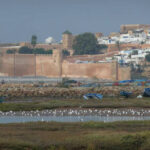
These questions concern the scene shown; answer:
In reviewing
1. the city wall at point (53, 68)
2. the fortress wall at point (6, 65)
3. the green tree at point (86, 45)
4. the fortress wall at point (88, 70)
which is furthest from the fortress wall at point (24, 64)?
the green tree at point (86, 45)

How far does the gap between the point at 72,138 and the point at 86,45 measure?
2348 inches

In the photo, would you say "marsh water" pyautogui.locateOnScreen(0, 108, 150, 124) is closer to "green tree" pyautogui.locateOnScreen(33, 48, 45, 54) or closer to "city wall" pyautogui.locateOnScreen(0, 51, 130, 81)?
"city wall" pyautogui.locateOnScreen(0, 51, 130, 81)

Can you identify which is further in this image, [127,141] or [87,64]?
[87,64]

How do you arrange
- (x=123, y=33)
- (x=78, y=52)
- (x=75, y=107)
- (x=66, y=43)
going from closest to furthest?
(x=75, y=107)
(x=78, y=52)
(x=66, y=43)
(x=123, y=33)

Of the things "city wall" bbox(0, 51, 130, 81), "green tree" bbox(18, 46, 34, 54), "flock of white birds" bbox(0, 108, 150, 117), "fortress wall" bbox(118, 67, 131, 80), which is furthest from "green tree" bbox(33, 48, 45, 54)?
"flock of white birds" bbox(0, 108, 150, 117)

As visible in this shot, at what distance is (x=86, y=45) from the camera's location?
7256cm

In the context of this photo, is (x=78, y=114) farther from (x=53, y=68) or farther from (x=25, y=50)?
(x=25, y=50)

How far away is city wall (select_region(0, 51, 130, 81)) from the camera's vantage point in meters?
52.5

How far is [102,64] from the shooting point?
2080 inches

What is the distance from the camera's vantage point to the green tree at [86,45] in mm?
71812

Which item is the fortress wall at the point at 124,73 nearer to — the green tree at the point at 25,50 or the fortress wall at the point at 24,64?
the fortress wall at the point at 24,64

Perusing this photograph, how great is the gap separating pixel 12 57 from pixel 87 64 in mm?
5985

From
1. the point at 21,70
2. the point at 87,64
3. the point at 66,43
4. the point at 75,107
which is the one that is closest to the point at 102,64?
the point at 87,64

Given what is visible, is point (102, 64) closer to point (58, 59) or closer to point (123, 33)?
point (58, 59)
